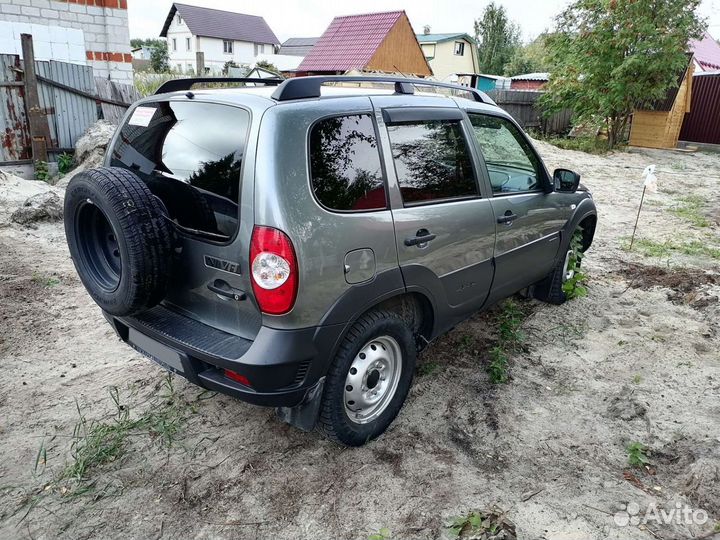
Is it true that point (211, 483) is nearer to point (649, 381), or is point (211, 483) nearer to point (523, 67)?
point (649, 381)

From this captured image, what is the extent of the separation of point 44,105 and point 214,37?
53.2 meters

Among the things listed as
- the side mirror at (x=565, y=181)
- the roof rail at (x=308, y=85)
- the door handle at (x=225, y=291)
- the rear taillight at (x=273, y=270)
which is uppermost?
the roof rail at (x=308, y=85)

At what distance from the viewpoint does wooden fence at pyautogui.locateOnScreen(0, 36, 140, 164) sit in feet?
29.1

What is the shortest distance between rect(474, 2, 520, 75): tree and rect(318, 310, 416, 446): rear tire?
64.2 m

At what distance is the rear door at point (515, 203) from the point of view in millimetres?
3652

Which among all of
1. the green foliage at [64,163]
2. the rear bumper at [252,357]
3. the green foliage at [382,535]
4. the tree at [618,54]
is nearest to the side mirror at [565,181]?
the rear bumper at [252,357]

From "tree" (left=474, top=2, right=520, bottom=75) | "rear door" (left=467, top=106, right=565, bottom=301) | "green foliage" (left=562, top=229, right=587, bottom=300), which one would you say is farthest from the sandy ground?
"tree" (left=474, top=2, right=520, bottom=75)

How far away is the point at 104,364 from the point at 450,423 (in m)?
2.55

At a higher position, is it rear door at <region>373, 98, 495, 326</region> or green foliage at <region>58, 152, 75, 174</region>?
rear door at <region>373, 98, 495, 326</region>

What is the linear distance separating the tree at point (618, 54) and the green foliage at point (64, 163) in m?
16.1

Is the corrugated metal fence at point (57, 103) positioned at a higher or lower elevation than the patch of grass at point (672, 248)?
higher

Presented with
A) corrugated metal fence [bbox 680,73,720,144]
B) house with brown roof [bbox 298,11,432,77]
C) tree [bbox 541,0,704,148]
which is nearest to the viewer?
tree [bbox 541,0,704,148]

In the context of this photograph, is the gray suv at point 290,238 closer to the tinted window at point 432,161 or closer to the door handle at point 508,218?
the tinted window at point 432,161

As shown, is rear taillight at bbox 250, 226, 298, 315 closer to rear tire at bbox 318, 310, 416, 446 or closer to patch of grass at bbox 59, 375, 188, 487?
rear tire at bbox 318, 310, 416, 446
